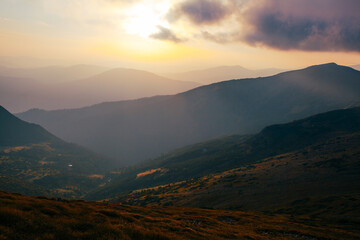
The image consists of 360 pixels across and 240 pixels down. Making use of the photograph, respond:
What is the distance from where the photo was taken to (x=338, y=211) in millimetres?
80562

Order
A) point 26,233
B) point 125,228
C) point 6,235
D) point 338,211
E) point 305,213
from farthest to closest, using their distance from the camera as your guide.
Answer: point 305,213 < point 338,211 < point 125,228 < point 26,233 < point 6,235

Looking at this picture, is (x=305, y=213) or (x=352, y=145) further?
(x=352, y=145)

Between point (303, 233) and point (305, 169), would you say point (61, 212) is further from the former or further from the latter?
point (305, 169)

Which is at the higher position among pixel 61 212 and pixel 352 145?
pixel 61 212

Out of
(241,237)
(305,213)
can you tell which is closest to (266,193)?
(305,213)

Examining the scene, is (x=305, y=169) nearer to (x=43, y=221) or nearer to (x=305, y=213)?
(x=305, y=213)

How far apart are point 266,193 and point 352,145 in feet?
391

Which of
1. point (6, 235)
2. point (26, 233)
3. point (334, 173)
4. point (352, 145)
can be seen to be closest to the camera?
point (6, 235)

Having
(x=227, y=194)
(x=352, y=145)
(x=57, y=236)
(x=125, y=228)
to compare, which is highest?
(x=57, y=236)

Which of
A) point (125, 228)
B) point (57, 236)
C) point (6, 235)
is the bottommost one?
point (125, 228)

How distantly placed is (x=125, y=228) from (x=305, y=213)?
8371cm

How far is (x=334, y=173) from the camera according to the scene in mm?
136625

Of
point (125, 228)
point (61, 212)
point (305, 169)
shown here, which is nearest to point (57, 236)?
point (125, 228)

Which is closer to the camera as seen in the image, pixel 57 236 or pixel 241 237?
pixel 57 236
